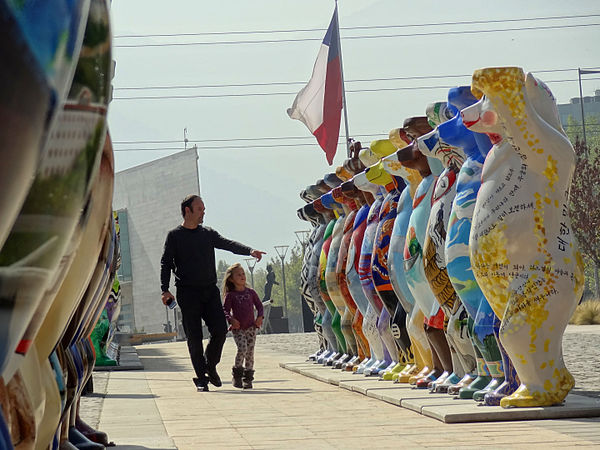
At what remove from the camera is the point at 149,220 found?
162ft

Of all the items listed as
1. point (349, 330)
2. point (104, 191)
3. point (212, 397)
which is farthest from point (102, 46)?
point (349, 330)

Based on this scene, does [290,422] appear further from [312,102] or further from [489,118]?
[312,102]

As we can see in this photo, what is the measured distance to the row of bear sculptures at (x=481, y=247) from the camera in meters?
6.24

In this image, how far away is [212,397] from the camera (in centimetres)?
968

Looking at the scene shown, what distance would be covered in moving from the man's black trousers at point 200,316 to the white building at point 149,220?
35078mm

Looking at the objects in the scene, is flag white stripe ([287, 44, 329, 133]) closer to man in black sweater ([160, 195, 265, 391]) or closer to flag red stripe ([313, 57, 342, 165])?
flag red stripe ([313, 57, 342, 165])

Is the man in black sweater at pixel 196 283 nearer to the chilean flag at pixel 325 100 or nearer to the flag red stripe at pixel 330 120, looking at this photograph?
the chilean flag at pixel 325 100

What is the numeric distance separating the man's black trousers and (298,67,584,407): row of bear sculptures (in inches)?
58.4

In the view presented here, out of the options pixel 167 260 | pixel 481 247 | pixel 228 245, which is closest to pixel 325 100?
pixel 228 245

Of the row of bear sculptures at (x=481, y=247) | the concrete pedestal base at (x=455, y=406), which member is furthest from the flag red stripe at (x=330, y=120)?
the concrete pedestal base at (x=455, y=406)

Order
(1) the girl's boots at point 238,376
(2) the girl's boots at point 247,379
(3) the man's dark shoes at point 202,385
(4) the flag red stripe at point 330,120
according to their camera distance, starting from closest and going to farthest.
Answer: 1. (3) the man's dark shoes at point 202,385
2. (2) the girl's boots at point 247,379
3. (1) the girl's boots at point 238,376
4. (4) the flag red stripe at point 330,120

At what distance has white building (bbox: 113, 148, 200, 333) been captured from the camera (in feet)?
156

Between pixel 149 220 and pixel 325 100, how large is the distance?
28.8 m

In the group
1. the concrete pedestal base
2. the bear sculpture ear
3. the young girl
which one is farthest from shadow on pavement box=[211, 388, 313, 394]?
the bear sculpture ear
